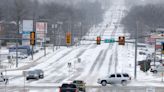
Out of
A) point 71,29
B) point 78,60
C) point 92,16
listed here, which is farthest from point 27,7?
point 78,60

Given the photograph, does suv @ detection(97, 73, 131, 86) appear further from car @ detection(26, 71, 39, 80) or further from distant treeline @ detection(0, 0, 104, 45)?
distant treeline @ detection(0, 0, 104, 45)

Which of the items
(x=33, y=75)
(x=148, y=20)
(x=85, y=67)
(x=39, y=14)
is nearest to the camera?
(x=33, y=75)

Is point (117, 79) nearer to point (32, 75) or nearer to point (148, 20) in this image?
point (32, 75)

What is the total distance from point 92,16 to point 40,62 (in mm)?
114970

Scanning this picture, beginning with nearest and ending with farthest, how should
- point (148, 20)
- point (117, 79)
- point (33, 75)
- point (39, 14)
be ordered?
point (117, 79)
point (33, 75)
point (148, 20)
point (39, 14)

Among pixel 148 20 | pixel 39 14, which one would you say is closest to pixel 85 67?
pixel 148 20

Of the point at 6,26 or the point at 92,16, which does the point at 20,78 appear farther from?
the point at 92,16

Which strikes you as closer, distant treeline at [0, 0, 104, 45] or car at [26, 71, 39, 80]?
car at [26, 71, 39, 80]

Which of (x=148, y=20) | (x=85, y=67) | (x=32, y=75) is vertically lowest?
(x=85, y=67)

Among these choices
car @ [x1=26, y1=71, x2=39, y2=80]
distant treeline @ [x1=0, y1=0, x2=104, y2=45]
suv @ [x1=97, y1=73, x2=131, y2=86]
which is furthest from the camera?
distant treeline @ [x1=0, y1=0, x2=104, y2=45]

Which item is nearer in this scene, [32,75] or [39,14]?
[32,75]

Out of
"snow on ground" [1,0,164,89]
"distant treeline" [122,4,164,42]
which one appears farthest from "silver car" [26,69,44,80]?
"distant treeline" [122,4,164,42]

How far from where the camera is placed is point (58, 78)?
59.2m

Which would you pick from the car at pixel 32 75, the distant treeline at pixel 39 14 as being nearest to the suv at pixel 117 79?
the car at pixel 32 75
